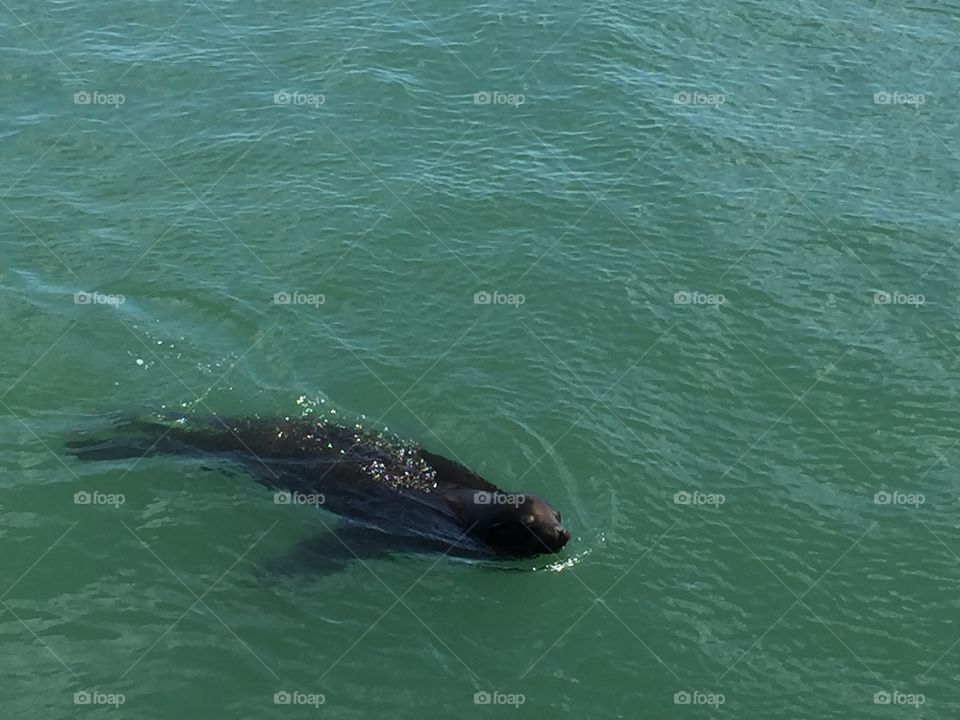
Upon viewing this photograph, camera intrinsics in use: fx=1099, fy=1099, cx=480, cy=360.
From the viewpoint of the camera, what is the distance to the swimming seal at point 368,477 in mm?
21359

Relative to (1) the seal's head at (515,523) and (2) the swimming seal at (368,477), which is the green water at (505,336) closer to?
(2) the swimming seal at (368,477)

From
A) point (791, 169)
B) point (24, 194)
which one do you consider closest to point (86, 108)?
point (24, 194)

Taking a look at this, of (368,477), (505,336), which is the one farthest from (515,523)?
(505,336)

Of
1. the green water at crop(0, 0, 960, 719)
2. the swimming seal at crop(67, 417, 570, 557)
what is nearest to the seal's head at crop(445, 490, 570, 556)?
the swimming seal at crop(67, 417, 570, 557)

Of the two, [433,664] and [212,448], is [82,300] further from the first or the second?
[433,664]

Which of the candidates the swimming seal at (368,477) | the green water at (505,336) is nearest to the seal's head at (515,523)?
the swimming seal at (368,477)

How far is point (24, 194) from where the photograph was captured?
29984 mm

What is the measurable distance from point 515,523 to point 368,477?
346 cm

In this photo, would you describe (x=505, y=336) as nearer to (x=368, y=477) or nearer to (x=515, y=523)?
Answer: (x=368, y=477)

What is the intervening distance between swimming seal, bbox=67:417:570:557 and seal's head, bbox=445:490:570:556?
0.8 inches

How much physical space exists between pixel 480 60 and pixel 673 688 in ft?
71.0

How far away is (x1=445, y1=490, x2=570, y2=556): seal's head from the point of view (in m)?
21.1

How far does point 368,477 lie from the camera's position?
2269cm

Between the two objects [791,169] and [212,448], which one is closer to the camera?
[212,448]
